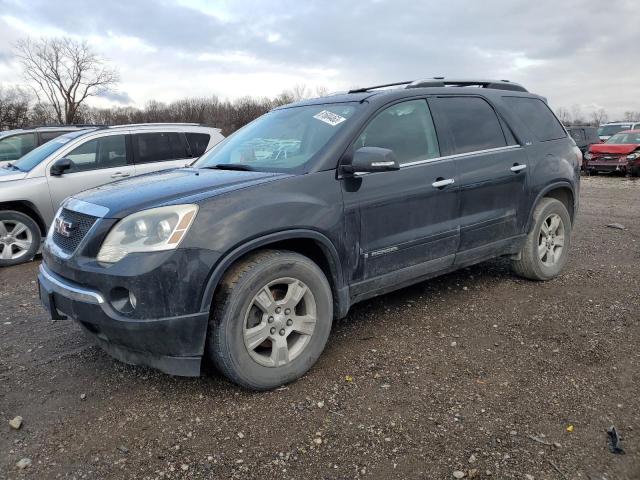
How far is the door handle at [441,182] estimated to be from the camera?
12.4ft

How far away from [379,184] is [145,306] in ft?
5.65

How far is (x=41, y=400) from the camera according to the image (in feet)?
9.98

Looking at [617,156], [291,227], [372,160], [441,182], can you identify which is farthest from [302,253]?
[617,156]

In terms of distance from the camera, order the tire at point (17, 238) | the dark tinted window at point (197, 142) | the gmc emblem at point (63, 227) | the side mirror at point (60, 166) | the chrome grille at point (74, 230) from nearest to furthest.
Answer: the chrome grille at point (74, 230), the gmc emblem at point (63, 227), the tire at point (17, 238), the side mirror at point (60, 166), the dark tinted window at point (197, 142)

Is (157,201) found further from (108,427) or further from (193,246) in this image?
(108,427)

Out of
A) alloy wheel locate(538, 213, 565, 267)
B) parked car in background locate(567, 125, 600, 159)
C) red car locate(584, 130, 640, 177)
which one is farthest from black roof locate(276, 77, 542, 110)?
parked car in background locate(567, 125, 600, 159)

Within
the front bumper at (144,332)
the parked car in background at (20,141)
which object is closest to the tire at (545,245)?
the front bumper at (144,332)

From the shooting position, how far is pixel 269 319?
2.99 meters

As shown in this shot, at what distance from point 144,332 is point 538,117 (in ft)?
13.9

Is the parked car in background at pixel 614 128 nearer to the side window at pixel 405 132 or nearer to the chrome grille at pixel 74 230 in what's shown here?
the side window at pixel 405 132

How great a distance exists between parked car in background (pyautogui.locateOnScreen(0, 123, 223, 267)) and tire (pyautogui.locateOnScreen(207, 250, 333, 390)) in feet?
16.5

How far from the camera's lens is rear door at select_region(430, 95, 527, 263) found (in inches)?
159

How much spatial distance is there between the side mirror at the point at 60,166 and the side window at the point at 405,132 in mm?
5019

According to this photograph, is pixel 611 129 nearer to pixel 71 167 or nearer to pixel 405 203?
pixel 71 167
